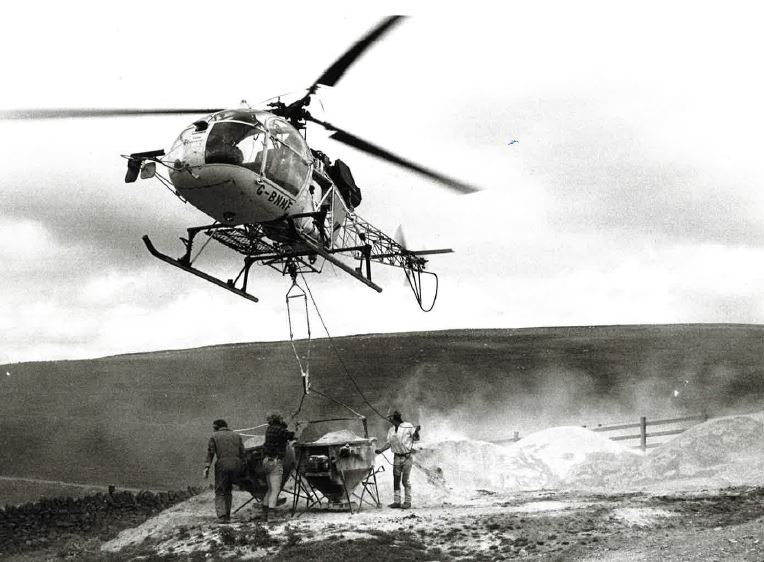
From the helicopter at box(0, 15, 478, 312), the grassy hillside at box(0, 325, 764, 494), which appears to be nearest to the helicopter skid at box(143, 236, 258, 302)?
the helicopter at box(0, 15, 478, 312)

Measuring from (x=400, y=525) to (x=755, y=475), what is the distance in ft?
32.8

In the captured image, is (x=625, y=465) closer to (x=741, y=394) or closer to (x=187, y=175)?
(x=187, y=175)

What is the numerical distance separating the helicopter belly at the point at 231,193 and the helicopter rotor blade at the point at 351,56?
6.53ft

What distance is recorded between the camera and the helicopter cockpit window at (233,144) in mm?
11117

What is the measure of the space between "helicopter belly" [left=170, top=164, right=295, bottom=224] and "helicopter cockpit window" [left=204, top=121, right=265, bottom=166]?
0.11 meters

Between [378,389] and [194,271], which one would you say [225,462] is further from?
[378,389]

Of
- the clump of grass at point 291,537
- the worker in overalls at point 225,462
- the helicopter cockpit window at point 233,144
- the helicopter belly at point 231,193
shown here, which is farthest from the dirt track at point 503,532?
the helicopter cockpit window at point 233,144

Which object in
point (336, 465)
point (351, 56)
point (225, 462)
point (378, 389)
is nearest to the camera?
point (351, 56)

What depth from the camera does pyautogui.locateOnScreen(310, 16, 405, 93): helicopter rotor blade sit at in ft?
32.2

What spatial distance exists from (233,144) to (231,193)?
817 mm

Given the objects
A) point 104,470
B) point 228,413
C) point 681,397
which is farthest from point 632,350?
point 104,470

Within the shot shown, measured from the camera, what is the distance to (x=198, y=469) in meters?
30.7

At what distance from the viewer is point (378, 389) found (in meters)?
38.6

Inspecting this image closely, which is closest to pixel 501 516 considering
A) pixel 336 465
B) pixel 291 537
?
pixel 336 465
